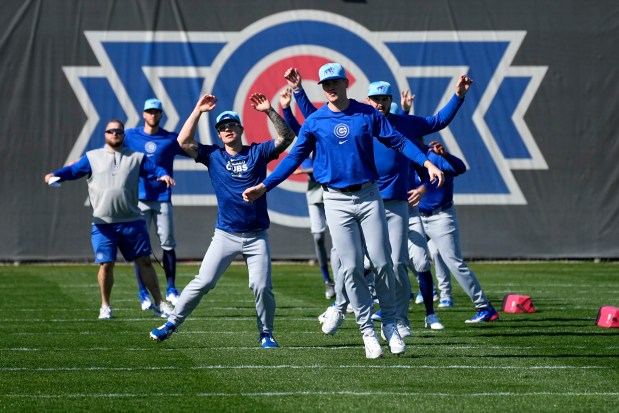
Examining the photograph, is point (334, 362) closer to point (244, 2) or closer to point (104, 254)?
point (104, 254)

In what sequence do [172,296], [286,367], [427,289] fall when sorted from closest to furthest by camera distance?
[286,367] < [427,289] < [172,296]

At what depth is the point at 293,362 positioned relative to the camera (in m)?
10.1

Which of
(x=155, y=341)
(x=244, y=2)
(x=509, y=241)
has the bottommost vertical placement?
(x=509, y=241)

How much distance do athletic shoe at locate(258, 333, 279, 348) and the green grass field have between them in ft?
0.48

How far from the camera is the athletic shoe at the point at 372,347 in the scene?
10.3 meters

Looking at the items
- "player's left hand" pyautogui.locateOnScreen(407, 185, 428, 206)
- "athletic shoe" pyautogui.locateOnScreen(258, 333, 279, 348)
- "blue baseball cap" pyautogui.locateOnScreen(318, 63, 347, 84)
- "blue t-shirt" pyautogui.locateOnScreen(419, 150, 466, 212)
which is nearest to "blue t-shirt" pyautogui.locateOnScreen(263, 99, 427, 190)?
"blue baseball cap" pyautogui.locateOnScreen(318, 63, 347, 84)

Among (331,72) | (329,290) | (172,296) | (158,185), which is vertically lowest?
(329,290)

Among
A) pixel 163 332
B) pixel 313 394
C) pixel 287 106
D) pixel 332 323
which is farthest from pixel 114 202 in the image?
pixel 313 394

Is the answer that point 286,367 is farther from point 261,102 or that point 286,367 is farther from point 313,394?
point 261,102

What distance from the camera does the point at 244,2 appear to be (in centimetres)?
2294

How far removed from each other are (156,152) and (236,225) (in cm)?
514

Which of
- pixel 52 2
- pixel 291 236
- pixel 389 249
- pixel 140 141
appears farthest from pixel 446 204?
pixel 52 2

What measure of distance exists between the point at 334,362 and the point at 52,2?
14.6m

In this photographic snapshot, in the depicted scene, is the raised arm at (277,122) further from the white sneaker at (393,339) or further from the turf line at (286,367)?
the turf line at (286,367)
